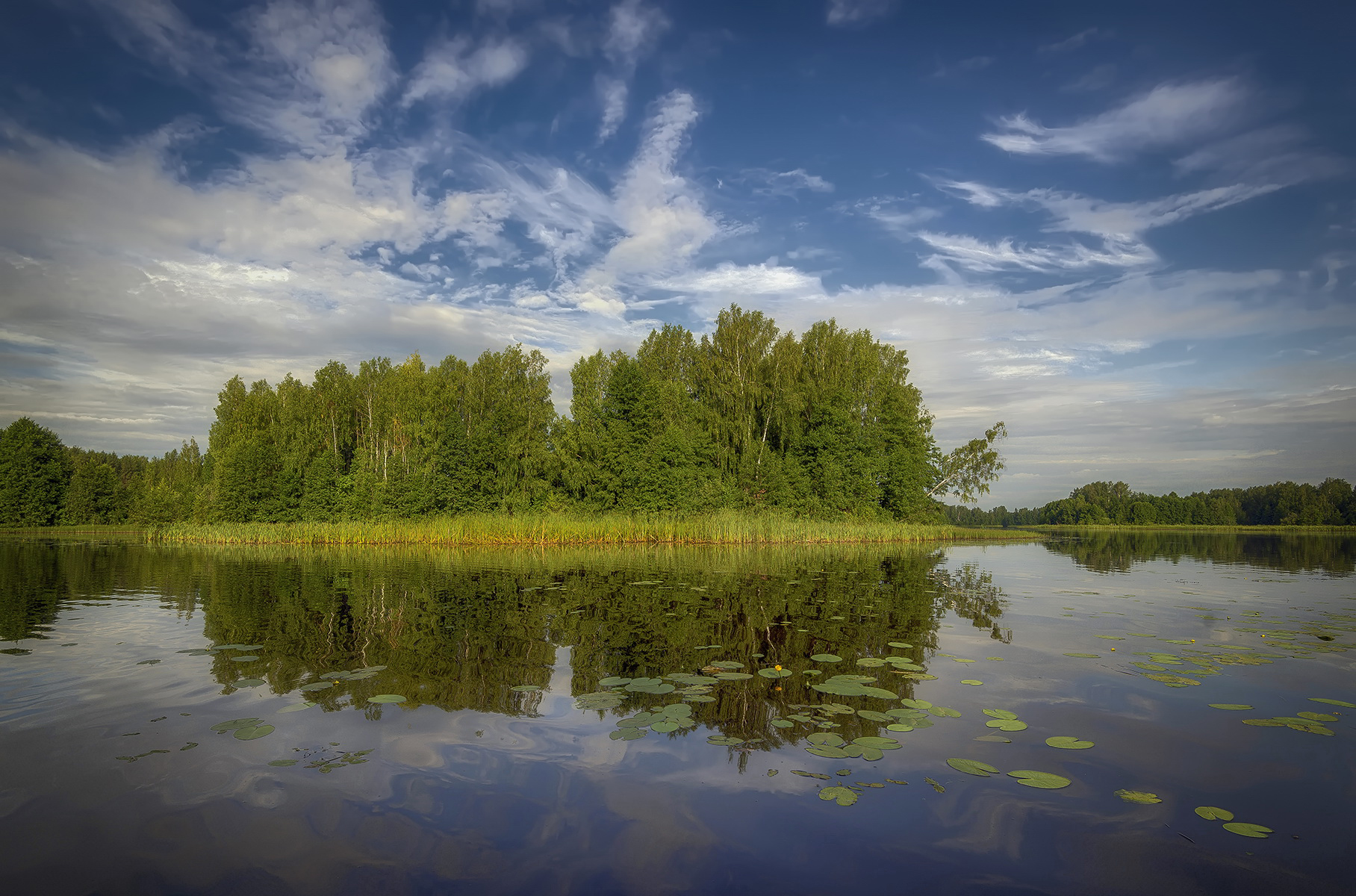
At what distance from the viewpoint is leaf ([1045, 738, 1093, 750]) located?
18.3 ft

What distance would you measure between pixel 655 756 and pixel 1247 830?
4.14 m

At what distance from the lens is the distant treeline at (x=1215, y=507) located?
87.9 m

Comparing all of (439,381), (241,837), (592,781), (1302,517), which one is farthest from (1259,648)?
(1302,517)

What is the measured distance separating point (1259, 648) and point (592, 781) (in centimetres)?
1082

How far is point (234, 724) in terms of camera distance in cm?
588

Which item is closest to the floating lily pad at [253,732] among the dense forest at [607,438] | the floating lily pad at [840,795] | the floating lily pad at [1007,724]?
the floating lily pad at [840,795]

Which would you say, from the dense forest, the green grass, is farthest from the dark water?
the green grass

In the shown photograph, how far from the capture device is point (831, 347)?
170ft

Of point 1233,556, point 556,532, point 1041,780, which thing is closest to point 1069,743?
point 1041,780

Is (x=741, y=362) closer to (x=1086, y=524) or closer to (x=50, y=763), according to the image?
(x=50, y=763)

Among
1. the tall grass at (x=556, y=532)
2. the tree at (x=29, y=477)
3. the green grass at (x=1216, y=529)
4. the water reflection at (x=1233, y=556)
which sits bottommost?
the green grass at (x=1216, y=529)

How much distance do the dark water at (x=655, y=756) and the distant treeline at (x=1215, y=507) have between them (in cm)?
8228

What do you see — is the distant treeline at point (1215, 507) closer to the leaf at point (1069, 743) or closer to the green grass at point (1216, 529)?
the green grass at point (1216, 529)

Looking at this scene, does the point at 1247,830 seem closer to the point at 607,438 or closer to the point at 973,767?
the point at 973,767
